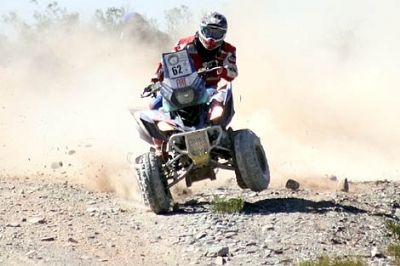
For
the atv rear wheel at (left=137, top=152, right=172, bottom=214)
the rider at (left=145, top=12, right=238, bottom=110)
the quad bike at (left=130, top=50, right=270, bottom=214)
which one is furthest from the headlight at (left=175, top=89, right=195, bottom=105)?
the atv rear wheel at (left=137, top=152, right=172, bottom=214)

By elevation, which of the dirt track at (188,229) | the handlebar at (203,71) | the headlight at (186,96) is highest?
the handlebar at (203,71)

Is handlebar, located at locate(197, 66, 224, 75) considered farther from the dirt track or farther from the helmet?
the dirt track

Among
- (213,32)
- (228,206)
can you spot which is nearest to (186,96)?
(213,32)

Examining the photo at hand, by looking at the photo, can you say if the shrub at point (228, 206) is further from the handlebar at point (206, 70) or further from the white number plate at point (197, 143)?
the handlebar at point (206, 70)

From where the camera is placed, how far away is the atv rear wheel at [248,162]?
9.80 metres

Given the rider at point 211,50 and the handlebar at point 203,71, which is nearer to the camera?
the handlebar at point 203,71

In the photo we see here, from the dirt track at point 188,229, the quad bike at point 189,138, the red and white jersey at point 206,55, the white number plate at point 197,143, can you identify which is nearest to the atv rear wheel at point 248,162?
the quad bike at point 189,138

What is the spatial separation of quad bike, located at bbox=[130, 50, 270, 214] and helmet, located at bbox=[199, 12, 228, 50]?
0.84 ft

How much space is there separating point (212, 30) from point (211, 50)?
30cm

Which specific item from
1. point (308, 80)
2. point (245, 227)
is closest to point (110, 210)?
point (245, 227)

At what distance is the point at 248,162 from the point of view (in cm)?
980

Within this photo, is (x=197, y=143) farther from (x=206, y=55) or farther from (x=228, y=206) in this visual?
(x=206, y=55)

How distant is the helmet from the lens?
33.5 feet

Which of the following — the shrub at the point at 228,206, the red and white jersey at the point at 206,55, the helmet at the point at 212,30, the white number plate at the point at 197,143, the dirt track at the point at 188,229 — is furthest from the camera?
the red and white jersey at the point at 206,55
